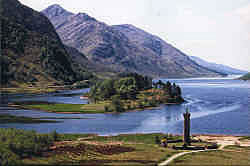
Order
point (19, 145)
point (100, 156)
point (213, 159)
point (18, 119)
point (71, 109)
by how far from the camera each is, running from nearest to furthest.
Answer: point (213, 159)
point (19, 145)
point (100, 156)
point (18, 119)
point (71, 109)

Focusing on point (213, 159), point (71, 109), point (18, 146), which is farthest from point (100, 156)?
point (71, 109)

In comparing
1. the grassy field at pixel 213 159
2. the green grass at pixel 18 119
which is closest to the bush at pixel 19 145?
the grassy field at pixel 213 159

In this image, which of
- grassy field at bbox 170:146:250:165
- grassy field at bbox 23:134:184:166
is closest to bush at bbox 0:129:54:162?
grassy field at bbox 23:134:184:166

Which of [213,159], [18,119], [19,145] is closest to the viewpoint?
[213,159]

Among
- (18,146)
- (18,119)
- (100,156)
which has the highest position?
(18,146)

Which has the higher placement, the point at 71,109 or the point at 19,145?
the point at 19,145

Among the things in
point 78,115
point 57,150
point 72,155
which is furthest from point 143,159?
point 78,115

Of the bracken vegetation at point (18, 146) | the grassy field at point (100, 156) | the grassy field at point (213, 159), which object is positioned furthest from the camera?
the grassy field at point (213, 159)

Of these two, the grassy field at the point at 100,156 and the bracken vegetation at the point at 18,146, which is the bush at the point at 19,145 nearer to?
the bracken vegetation at the point at 18,146

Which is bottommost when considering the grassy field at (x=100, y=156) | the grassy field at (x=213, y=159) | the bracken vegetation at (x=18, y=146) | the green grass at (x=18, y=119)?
the green grass at (x=18, y=119)

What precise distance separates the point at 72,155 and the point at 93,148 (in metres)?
8.84

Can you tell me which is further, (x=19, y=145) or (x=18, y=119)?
(x=18, y=119)

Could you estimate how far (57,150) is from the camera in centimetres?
6656

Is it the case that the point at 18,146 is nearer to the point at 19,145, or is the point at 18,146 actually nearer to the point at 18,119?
the point at 19,145
